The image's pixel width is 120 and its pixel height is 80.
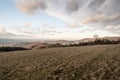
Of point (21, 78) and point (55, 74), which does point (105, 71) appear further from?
point (21, 78)

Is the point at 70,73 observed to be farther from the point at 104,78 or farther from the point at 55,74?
the point at 104,78

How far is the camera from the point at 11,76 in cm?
1165

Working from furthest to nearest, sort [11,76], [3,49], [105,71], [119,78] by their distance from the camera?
[3,49], [105,71], [11,76], [119,78]

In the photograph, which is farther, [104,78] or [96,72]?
[96,72]

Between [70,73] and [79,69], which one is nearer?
[70,73]

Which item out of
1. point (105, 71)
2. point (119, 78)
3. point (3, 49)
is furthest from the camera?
point (3, 49)

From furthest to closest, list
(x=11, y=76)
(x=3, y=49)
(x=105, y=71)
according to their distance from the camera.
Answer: (x=3, y=49) → (x=105, y=71) → (x=11, y=76)

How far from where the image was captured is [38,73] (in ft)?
40.4

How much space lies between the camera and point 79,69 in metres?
13.2

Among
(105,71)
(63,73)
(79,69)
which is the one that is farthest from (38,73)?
(105,71)

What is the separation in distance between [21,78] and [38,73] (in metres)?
1.71

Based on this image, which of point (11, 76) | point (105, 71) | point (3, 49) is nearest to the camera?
point (11, 76)

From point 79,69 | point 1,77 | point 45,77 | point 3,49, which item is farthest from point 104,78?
point 3,49

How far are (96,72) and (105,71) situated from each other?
101 centimetres
